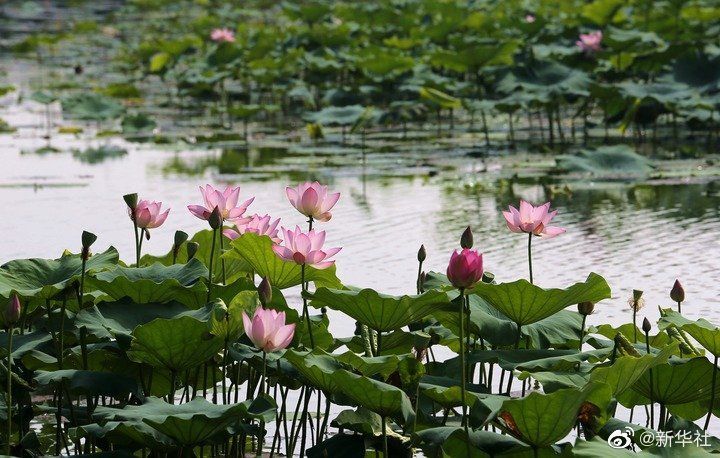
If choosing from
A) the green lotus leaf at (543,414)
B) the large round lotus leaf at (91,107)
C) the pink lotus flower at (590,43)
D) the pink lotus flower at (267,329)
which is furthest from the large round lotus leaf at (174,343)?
the pink lotus flower at (590,43)

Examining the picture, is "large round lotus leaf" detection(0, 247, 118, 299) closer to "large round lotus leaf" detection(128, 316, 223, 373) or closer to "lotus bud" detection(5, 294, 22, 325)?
"large round lotus leaf" detection(128, 316, 223, 373)

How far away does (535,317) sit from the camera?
2838mm

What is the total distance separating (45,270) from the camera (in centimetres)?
302

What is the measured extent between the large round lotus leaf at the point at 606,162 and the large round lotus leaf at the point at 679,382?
419cm

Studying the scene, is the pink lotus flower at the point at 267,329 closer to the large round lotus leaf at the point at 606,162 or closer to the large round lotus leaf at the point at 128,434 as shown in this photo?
the large round lotus leaf at the point at 128,434

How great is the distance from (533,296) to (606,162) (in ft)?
14.6

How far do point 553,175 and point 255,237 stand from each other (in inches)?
174

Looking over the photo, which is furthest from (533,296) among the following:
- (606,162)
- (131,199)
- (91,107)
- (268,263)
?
(91,107)

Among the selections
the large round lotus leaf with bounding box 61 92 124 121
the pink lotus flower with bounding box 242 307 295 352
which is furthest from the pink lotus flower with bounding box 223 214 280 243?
the large round lotus leaf with bounding box 61 92 124 121

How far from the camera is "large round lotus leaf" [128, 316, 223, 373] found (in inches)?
101

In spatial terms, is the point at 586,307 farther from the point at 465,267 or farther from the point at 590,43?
the point at 590,43

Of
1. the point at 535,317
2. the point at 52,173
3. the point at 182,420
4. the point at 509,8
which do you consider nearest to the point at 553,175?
the point at 52,173

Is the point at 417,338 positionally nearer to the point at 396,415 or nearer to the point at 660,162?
the point at 396,415

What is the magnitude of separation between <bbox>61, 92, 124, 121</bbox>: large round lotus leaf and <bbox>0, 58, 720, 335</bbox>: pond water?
0.49 meters
